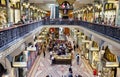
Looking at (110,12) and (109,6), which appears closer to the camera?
(110,12)

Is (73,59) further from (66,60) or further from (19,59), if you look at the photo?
(19,59)

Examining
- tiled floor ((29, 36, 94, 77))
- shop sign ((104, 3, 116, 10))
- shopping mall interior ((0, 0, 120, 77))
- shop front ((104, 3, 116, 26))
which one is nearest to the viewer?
shopping mall interior ((0, 0, 120, 77))

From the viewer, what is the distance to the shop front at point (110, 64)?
46.6ft

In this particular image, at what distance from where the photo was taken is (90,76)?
1970cm

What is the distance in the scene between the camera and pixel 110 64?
14.3m

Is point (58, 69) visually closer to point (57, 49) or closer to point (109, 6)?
point (57, 49)

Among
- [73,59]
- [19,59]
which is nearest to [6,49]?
[19,59]

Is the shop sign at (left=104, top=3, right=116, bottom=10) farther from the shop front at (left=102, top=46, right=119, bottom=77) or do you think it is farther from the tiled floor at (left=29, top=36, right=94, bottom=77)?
the shop front at (left=102, top=46, right=119, bottom=77)

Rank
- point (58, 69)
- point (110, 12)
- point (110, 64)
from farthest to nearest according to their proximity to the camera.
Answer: point (110, 12)
point (58, 69)
point (110, 64)

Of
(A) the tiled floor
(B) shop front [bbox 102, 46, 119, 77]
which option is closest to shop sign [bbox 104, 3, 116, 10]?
(A) the tiled floor

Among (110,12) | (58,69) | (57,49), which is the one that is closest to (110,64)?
(58,69)

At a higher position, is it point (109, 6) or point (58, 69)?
point (109, 6)

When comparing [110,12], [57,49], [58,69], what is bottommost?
[58,69]

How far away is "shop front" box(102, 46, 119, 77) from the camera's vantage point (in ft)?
46.6
